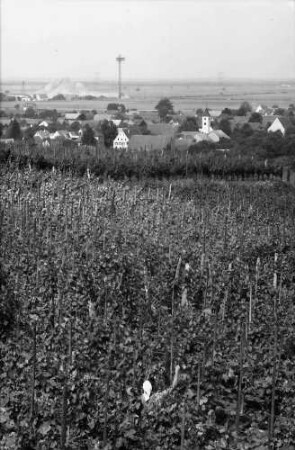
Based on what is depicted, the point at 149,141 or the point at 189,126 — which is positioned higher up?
the point at 149,141

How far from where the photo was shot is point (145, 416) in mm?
4070

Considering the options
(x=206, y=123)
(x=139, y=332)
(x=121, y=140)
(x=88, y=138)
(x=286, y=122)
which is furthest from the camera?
(x=206, y=123)

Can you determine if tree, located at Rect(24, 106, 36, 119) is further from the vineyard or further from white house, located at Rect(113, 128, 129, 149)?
the vineyard

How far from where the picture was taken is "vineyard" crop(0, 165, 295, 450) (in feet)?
13.2

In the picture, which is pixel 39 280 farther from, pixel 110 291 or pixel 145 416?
pixel 145 416

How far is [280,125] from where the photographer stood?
94.3ft

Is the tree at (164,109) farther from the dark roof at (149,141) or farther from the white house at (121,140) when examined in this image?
the white house at (121,140)

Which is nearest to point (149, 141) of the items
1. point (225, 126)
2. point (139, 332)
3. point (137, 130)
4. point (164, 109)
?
point (137, 130)

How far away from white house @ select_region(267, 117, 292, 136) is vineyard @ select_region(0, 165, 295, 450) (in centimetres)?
1882

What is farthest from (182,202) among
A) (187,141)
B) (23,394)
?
(187,141)

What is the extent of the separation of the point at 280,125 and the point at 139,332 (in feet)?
80.2

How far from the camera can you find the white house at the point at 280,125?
89.5 ft

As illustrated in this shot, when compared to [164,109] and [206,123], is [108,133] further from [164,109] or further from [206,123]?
[164,109]

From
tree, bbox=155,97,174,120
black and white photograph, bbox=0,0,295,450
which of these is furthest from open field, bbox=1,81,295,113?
black and white photograph, bbox=0,0,295,450
